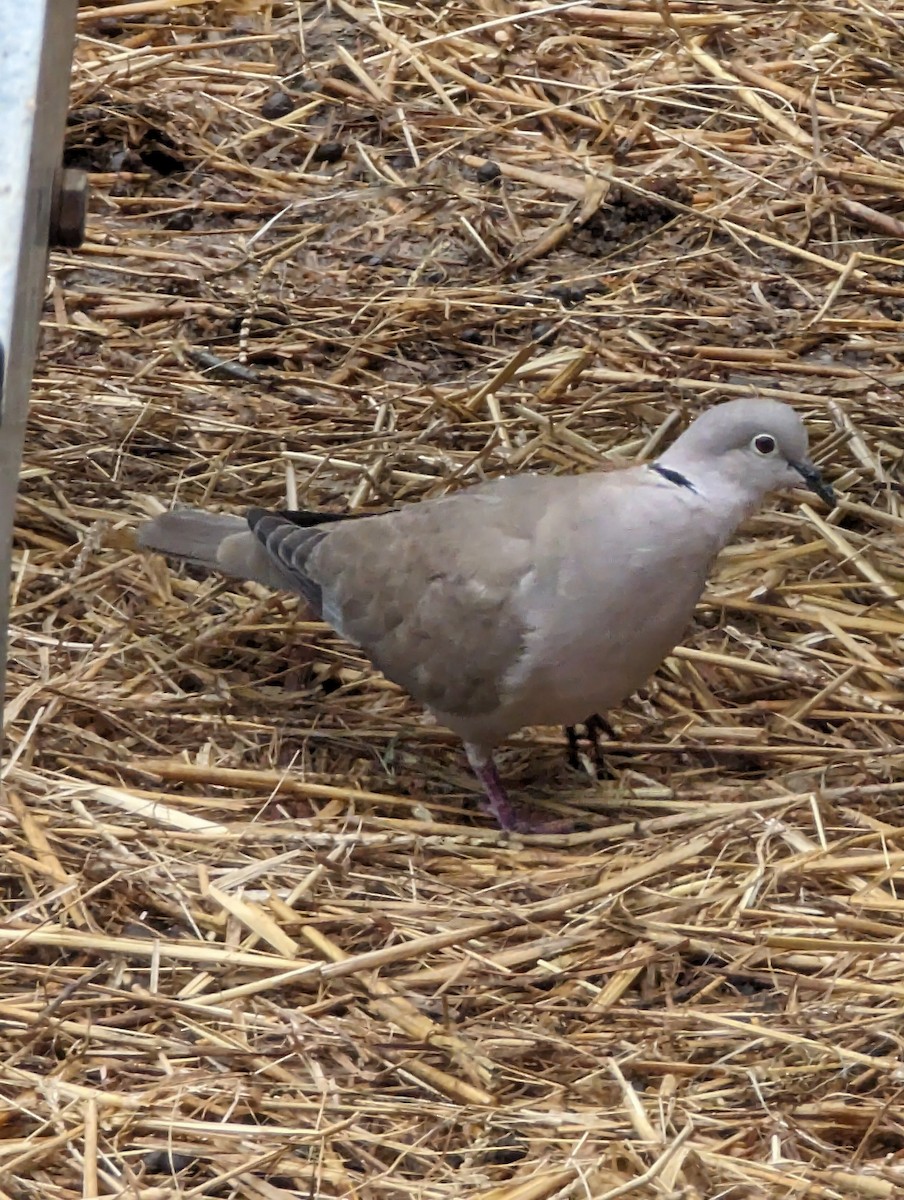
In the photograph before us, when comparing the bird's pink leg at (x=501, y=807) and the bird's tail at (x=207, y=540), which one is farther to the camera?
the bird's tail at (x=207, y=540)

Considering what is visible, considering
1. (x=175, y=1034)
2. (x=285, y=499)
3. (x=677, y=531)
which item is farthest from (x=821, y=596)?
(x=175, y=1034)

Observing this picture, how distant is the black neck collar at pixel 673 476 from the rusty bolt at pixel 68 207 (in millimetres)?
1064

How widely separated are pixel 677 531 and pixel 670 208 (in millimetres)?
2014

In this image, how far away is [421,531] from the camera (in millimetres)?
3121

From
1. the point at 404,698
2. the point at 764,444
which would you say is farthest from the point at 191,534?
the point at 764,444

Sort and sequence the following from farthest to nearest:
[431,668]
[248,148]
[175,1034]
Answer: [248,148] < [431,668] < [175,1034]

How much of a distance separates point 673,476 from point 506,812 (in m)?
0.65

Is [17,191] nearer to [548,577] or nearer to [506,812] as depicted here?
[548,577]

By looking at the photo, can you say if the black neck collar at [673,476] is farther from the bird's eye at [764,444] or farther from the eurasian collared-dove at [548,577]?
the bird's eye at [764,444]

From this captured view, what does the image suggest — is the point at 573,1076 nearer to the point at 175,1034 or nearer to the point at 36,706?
the point at 175,1034

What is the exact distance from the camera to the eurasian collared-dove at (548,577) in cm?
283

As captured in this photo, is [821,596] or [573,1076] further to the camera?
[821,596]

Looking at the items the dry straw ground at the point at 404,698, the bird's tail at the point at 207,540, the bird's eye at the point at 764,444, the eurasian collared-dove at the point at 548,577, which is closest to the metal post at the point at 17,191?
the dry straw ground at the point at 404,698

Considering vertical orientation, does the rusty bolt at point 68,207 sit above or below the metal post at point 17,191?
below
